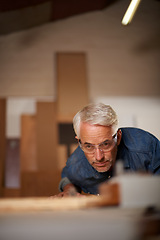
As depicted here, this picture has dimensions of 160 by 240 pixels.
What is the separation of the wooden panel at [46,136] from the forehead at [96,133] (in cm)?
228

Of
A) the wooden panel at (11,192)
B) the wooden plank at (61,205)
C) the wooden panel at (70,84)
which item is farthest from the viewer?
the wooden panel at (70,84)

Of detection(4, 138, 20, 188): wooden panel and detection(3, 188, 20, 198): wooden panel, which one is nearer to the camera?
detection(3, 188, 20, 198): wooden panel

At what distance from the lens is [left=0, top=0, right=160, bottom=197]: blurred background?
3914 mm

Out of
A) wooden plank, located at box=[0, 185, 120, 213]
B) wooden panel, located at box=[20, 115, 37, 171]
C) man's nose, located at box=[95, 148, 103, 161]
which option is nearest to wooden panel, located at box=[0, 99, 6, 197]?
wooden panel, located at box=[20, 115, 37, 171]

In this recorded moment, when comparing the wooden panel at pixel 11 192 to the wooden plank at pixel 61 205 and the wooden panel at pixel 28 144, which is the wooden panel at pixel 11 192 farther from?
the wooden plank at pixel 61 205

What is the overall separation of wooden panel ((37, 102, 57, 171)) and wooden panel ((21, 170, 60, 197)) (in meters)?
0.10

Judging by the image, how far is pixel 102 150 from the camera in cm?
168

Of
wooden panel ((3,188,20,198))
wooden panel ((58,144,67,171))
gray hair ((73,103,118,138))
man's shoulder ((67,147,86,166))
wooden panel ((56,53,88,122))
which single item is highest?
wooden panel ((56,53,88,122))

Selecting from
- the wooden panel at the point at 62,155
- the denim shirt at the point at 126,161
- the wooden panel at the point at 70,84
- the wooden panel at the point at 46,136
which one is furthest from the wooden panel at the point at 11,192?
the denim shirt at the point at 126,161

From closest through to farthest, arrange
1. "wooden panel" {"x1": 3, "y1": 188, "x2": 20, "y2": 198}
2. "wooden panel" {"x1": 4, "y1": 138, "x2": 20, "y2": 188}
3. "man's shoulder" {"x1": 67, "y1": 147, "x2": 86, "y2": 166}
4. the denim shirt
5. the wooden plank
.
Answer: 1. the wooden plank
2. the denim shirt
3. "man's shoulder" {"x1": 67, "y1": 147, "x2": 86, "y2": 166}
4. "wooden panel" {"x1": 3, "y1": 188, "x2": 20, "y2": 198}
5. "wooden panel" {"x1": 4, "y1": 138, "x2": 20, "y2": 188}

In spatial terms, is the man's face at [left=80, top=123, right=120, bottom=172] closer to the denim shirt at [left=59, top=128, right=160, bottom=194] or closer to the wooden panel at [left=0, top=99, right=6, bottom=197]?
the denim shirt at [left=59, top=128, right=160, bottom=194]

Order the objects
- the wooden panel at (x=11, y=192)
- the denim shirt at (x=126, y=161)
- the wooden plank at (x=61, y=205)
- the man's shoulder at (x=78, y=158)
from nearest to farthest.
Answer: the wooden plank at (x=61, y=205) < the denim shirt at (x=126, y=161) < the man's shoulder at (x=78, y=158) < the wooden panel at (x=11, y=192)

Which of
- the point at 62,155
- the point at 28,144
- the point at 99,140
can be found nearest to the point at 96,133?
the point at 99,140

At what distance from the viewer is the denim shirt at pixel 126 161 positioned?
1818 mm
